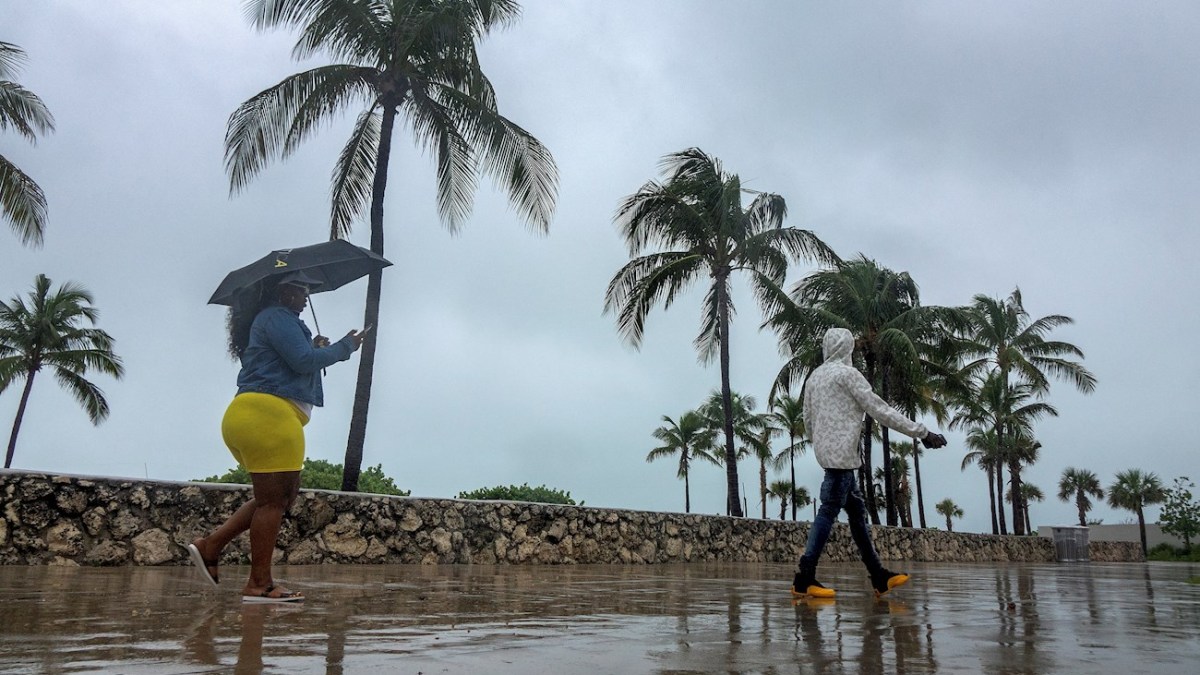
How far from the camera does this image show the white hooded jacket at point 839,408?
18.1ft

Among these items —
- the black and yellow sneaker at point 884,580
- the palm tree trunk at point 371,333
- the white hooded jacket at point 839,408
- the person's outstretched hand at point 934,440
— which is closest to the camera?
the person's outstretched hand at point 934,440

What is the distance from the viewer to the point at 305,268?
4684mm

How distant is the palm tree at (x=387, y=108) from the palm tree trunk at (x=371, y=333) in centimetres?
2

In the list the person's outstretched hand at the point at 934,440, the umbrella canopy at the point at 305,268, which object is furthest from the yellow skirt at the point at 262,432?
the person's outstretched hand at the point at 934,440

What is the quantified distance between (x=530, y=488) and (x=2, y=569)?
25814mm

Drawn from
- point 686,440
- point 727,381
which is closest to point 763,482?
point 686,440

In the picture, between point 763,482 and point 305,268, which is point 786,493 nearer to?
point 763,482

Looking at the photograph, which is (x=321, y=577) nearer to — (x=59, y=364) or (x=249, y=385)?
(x=249, y=385)

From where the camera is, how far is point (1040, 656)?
112 inches

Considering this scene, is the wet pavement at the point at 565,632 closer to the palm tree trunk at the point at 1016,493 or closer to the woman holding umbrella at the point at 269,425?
the woman holding umbrella at the point at 269,425

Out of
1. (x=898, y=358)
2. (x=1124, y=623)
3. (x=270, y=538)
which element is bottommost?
(x=1124, y=623)

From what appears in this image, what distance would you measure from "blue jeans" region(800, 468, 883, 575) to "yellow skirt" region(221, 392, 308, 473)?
302cm

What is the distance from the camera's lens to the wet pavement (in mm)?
2533

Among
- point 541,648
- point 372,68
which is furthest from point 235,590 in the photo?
point 372,68
